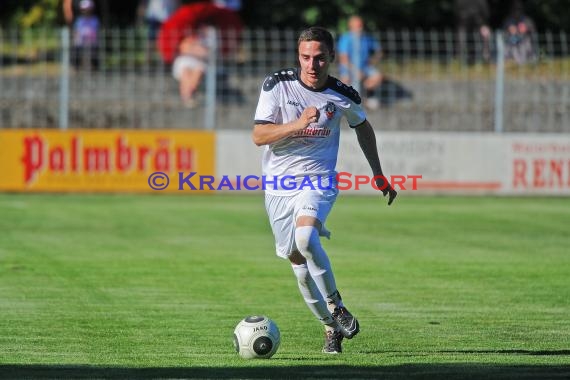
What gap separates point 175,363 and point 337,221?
1102 centimetres

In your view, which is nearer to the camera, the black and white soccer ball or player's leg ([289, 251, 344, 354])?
the black and white soccer ball

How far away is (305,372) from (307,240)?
1.03 metres

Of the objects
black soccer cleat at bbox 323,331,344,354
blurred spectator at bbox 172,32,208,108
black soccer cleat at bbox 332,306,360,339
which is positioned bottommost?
black soccer cleat at bbox 323,331,344,354

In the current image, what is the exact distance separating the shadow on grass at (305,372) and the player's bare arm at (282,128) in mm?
1481

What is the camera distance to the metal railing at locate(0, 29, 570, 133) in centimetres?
2361

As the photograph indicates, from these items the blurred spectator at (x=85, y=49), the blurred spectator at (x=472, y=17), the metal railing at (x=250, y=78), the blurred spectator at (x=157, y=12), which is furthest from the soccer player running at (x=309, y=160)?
the blurred spectator at (x=157, y=12)

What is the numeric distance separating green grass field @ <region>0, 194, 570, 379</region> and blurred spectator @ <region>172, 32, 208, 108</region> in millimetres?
3935

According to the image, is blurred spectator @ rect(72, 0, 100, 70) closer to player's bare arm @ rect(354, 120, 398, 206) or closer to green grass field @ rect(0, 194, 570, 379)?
green grass field @ rect(0, 194, 570, 379)

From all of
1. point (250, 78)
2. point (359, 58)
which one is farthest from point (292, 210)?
point (250, 78)

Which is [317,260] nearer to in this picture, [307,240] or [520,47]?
[307,240]

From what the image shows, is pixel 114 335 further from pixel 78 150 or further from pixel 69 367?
pixel 78 150

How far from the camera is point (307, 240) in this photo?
8.09 meters

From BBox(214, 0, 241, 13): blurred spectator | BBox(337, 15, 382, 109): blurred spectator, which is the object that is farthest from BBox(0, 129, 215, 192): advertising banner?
BBox(214, 0, 241, 13): blurred spectator

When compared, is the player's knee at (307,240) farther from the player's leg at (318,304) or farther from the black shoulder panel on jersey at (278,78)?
the black shoulder panel on jersey at (278,78)
